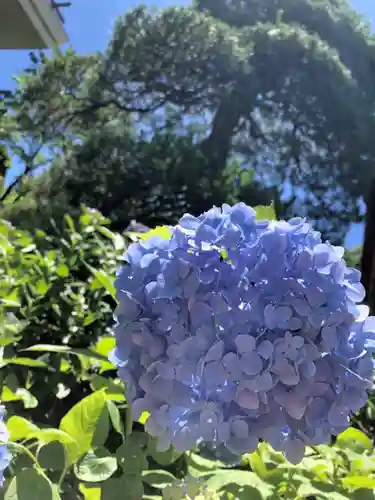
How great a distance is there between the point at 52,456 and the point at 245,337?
0.53 feet

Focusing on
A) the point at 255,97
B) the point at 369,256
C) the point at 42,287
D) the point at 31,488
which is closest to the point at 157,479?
the point at 31,488

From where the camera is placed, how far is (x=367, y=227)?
1532mm

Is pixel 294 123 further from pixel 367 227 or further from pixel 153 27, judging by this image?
pixel 367 227

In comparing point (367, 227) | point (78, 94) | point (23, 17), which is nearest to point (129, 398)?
point (367, 227)

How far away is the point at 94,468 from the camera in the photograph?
40 centimetres

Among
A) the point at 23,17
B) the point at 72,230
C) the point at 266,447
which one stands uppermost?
the point at 23,17

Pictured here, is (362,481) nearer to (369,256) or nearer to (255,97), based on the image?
(369,256)

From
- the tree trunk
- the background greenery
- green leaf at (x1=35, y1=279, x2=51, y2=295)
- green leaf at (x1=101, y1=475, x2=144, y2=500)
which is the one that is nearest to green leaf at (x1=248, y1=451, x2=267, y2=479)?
green leaf at (x1=101, y1=475, x2=144, y2=500)

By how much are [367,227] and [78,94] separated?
270 centimetres

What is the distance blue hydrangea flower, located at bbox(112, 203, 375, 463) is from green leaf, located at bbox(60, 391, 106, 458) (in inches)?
1.7

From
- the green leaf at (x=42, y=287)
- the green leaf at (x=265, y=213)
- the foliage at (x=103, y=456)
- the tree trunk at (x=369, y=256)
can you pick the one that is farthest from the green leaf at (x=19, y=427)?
the tree trunk at (x=369, y=256)

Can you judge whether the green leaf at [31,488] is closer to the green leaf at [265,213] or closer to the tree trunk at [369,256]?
the green leaf at [265,213]

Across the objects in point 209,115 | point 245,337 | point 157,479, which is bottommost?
point 157,479

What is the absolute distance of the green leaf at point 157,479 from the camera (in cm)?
46
